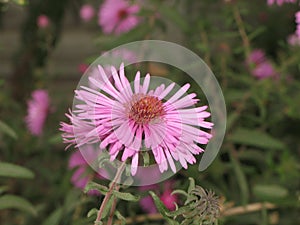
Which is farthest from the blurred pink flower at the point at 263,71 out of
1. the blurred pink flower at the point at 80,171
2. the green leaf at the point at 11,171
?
the green leaf at the point at 11,171

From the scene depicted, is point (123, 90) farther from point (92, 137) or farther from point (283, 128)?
point (283, 128)

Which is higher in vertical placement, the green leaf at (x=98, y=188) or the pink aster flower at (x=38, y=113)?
the pink aster flower at (x=38, y=113)

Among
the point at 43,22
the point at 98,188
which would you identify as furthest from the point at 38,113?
the point at 98,188

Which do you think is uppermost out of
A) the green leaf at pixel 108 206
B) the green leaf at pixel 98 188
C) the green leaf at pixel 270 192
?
the green leaf at pixel 270 192

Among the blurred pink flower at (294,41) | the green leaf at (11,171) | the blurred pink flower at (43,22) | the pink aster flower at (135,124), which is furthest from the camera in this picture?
the blurred pink flower at (43,22)

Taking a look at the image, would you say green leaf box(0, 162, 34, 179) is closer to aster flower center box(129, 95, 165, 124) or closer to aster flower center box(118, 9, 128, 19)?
aster flower center box(129, 95, 165, 124)

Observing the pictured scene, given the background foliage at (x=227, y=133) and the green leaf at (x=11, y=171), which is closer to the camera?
the green leaf at (x=11, y=171)

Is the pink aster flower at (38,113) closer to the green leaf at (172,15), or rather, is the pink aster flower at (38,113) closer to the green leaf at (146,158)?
the green leaf at (172,15)

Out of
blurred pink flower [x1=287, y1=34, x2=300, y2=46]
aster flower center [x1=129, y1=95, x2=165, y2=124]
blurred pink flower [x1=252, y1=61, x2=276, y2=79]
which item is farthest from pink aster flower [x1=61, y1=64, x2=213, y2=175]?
blurred pink flower [x1=252, y1=61, x2=276, y2=79]
